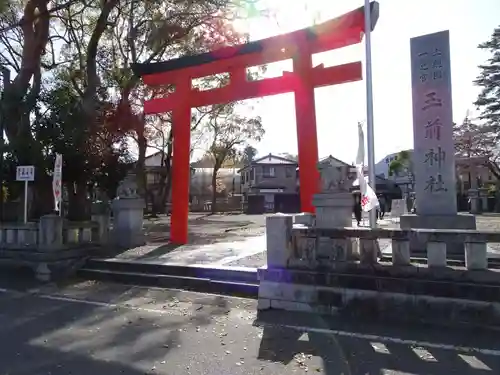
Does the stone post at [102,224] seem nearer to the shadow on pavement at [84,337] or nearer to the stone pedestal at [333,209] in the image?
the shadow on pavement at [84,337]

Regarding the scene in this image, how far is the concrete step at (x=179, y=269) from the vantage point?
794cm

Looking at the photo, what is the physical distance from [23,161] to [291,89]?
8507 mm

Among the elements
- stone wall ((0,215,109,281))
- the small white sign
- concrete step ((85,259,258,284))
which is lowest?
concrete step ((85,259,258,284))

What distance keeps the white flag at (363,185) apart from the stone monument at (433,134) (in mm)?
1441

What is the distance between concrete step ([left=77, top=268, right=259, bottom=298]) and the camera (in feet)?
25.0

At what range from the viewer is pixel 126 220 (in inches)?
480

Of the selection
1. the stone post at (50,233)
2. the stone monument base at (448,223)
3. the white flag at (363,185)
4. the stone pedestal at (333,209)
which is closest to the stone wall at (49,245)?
the stone post at (50,233)

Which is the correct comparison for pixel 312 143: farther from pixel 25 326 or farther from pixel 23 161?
pixel 23 161

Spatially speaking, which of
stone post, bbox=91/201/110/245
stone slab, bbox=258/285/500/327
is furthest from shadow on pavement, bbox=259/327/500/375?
stone post, bbox=91/201/110/245

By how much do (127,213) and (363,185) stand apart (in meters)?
7.11

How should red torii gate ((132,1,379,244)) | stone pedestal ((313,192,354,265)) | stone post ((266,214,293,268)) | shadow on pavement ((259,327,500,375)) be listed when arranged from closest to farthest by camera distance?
1. shadow on pavement ((259,327,500,375))
2. stone post ((266,214,293,268))
3. stone pedestal ((313,192,354,265))
4. red torii gate ((132,1,379,244))

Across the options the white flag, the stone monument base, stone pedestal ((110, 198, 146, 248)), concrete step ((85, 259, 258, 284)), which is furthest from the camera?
stone pedestal ((110, 198, 146, 248))

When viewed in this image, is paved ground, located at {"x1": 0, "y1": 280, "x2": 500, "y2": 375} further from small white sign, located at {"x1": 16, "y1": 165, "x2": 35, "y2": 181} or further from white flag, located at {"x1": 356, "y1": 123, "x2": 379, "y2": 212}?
small white sign, located at {"x1": 16, "y1": 165, "x2": 35, "y2": 181}

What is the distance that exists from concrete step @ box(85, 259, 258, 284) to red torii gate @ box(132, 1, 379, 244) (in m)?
3.58
